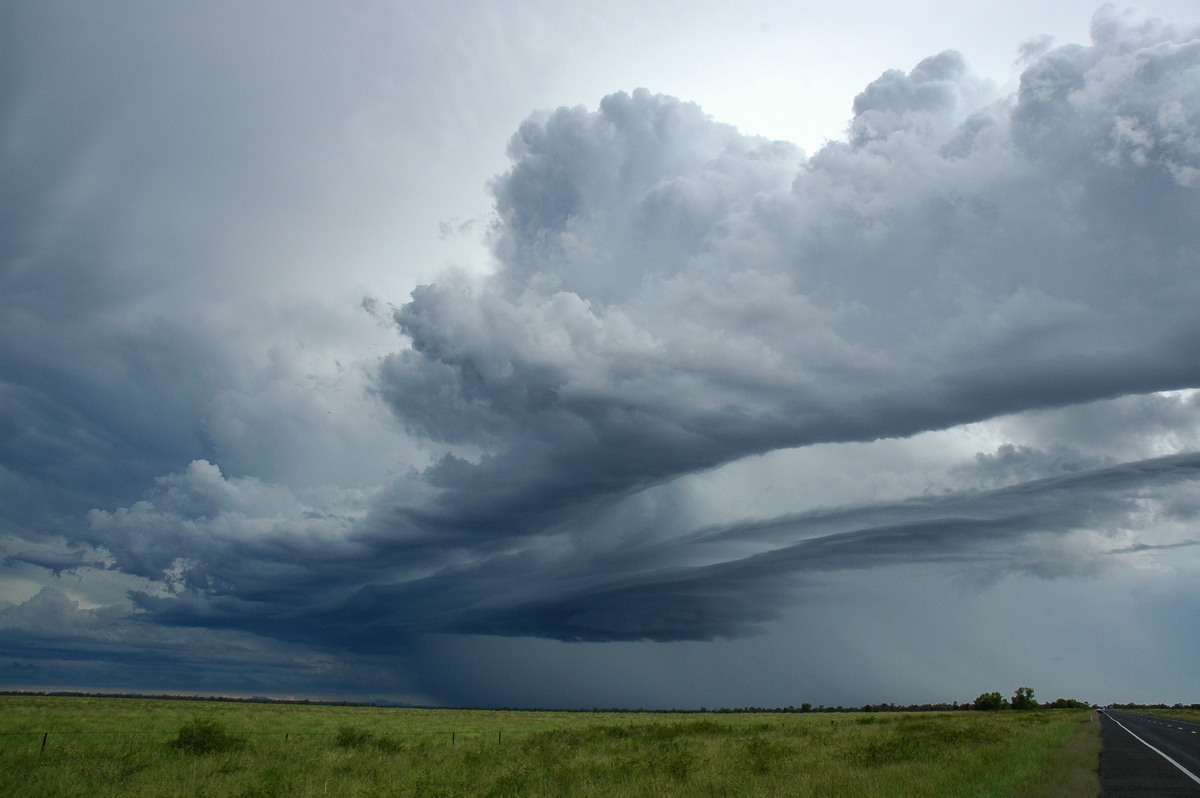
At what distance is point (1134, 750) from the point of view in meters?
36.1

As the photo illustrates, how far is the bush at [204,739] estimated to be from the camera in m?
35.5

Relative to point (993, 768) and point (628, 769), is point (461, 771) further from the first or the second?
point (993, 768)

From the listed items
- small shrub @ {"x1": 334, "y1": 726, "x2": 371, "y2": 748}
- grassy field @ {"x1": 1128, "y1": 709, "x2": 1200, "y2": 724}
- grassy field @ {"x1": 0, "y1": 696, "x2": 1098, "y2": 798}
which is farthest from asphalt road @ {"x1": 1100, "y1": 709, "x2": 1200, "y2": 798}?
grassy field @ {"x1": 1128, "y1": 709, "x2": 1200, "y2": 724}

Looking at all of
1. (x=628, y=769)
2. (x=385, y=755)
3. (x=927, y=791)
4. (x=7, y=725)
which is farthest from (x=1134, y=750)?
(x=7, y=725)

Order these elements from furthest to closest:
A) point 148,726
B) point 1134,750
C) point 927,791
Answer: point 148,726, point 1134,750, point 927,791

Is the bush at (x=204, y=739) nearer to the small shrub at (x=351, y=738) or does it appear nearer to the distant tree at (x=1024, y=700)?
the small shrub at (x=351, y=738)

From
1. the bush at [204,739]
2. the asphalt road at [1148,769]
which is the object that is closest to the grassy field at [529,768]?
the bush at [204,739]

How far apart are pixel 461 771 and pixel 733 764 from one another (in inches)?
475

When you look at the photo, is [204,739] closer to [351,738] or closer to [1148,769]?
[351,738]

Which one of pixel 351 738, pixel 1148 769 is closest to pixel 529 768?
pixel 351 738

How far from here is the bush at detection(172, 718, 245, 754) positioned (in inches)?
1398

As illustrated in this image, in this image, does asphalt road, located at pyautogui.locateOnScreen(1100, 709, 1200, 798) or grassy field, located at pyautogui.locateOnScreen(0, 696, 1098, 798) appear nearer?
asphalt road, located at pyautogui.locateOnScreen(1100, 709, 1200, 798)

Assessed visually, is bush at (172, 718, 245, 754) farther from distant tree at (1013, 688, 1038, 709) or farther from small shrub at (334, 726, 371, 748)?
distant tree at (1013, 688, 1038, 709)

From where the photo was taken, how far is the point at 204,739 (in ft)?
119
